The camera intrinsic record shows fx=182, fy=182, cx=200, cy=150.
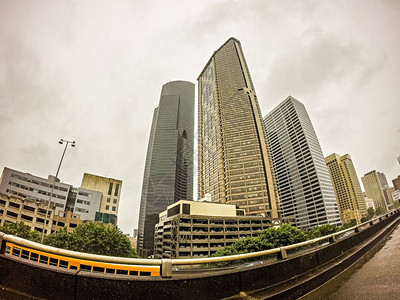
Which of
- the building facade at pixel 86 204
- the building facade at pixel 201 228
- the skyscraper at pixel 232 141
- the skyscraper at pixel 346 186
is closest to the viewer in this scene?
the building facade at pixel 201 228

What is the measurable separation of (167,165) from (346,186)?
161494mm

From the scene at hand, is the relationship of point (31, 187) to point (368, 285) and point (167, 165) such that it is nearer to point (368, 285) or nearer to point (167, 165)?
point (368, 285)

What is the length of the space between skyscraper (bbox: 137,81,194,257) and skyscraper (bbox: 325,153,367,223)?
13865cm

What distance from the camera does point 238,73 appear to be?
128 meters

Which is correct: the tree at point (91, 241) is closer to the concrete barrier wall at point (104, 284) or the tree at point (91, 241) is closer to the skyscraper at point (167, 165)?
the concrete barrier wall at point (104, 284)

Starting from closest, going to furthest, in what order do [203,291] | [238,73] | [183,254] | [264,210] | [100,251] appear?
[203,291] → [100,251] → [183,254] → [264,210] → [238,73]

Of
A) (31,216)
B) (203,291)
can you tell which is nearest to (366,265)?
(203,291)

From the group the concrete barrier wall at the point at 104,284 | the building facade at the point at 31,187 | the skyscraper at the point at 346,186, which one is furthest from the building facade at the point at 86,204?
the skyscraper at the point at 346,186

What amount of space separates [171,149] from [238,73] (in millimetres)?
84771

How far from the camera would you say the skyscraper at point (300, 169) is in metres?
129

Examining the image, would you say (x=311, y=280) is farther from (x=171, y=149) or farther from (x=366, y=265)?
(x=171, y=149)

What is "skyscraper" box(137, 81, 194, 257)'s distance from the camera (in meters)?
151

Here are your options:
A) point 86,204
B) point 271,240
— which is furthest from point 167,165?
point 271,240

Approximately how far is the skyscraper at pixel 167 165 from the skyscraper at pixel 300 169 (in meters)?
85.8
